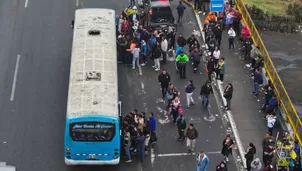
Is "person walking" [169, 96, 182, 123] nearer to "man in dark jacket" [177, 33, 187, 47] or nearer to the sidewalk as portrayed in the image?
the sidewalk

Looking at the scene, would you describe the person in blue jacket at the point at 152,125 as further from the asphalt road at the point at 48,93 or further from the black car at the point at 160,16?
the black car at the point at 160,16

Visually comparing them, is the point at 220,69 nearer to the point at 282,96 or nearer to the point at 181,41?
the point at 181,41

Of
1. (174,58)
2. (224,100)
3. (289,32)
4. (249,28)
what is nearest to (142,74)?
(174,58)

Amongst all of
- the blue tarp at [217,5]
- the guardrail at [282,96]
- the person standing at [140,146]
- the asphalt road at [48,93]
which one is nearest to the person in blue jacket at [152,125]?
the asphalt road at [48,93]

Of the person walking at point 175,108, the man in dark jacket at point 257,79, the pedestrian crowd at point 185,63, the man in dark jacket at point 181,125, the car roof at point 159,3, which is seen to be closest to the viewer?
the pedestrian crowd at point 185,63

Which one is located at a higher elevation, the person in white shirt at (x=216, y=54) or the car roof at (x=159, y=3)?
the car roof at (x=159, y=3)

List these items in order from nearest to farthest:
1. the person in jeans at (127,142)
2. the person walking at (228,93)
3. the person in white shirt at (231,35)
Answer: the person in jeans at (127,142), the person walking at (228,93), the person in white shirt at (231,35)
